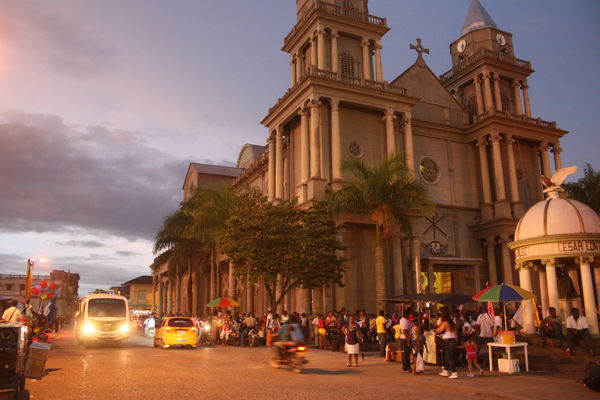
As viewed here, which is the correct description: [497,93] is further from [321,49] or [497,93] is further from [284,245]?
[284,245]

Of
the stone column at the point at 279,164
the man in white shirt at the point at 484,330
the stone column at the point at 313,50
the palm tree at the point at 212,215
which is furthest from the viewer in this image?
the stone column at the point at 279,164

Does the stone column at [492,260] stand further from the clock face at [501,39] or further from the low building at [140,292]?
the low building at [140,292]

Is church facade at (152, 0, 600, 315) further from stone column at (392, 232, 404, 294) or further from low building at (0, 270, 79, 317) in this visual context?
low building at (0, 270, 79, 317)

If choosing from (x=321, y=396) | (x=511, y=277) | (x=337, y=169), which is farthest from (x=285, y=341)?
(x=511, y=277)

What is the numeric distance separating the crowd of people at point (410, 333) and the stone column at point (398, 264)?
523 cm

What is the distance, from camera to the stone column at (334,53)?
3641 centimetres

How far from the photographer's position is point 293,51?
4125cm

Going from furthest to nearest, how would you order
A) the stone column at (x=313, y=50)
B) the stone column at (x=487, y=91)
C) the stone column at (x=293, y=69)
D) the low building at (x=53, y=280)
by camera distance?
the low building at (x=53, y=280) → the stone column at (x=487, y=91) → the stone column at (x=293, y=69) → the stone column at (x=313, y=50)

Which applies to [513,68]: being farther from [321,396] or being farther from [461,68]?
[321,396]

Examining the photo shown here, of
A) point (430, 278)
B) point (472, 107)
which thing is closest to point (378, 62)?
point (472, 107)

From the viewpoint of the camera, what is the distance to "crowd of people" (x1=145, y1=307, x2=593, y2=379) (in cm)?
1502

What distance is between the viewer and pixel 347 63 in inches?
1513

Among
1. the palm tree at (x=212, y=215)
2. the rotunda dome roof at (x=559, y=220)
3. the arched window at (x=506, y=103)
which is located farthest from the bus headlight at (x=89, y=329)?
the arched window at (x=506, y=103)

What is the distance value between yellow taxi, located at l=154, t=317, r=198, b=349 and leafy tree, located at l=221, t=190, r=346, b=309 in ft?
15.3
